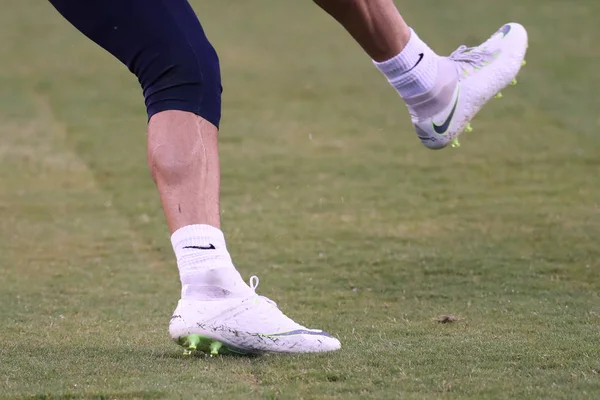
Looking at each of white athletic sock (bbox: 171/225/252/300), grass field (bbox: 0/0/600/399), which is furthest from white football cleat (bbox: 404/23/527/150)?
white athletic sock (bbox: 171/225/252/300)

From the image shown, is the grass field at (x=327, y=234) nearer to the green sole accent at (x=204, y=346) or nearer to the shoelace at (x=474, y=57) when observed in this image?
the green sole accent at (x=204, y=346)

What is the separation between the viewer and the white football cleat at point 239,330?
239 cm

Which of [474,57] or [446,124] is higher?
[474,57]

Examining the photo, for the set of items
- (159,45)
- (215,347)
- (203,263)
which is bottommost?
(215,347)

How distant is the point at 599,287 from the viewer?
11.6ft

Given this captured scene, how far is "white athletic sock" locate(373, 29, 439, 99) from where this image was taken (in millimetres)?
2658

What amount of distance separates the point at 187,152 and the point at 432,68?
0.73 metres

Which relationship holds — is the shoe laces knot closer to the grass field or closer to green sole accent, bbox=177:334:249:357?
the grass field

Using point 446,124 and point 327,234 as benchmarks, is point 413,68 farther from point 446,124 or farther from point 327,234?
point 327,234

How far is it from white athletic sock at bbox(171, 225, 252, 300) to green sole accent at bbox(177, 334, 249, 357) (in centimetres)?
10

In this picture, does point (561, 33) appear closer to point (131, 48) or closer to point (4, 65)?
point (4, 65)

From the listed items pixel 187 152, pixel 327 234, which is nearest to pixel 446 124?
pixel 187 152

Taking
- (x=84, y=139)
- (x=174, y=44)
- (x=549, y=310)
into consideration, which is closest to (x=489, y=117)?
(x=84, y=139)

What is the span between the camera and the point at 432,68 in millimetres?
2691
